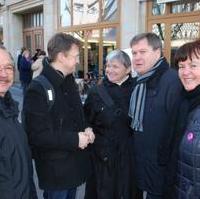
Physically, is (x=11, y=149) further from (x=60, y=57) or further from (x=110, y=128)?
(x=110, y=128)

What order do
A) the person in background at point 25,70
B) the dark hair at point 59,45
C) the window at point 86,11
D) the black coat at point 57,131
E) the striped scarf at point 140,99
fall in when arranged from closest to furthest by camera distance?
1. the black coat at point 57,131
2. the dark hair at point 59,45
3. the striped scarf at point 140,99
4. the window at point 86,11
5. the person in background at point 25,70

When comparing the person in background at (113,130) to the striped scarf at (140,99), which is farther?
the person in background at (113,130)

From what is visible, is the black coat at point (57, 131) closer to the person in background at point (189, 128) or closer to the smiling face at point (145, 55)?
the smiling face at point (145, 55)

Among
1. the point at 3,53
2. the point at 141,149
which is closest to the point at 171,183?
the point at 141,149

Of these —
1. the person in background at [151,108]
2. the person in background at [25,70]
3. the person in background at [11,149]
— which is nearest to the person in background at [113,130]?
the person in background at [151,108]

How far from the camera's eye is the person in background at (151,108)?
100 inches

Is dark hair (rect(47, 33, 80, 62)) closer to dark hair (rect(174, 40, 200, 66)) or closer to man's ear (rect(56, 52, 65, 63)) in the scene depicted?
man's ear (rect(56, 52, 65, 63))

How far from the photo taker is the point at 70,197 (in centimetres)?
273

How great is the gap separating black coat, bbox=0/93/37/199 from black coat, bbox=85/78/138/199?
96 centimetres

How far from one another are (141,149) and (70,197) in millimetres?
684

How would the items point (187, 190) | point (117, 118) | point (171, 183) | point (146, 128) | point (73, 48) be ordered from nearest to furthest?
point (187, 190), point (171, 183), point (73, 48), point (146, 128), point (117, 118)

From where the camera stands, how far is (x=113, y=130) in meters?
2.90

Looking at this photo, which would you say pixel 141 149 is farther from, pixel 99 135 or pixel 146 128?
pixel 99 135

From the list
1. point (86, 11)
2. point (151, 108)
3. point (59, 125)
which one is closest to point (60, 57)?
point (59, 125)
